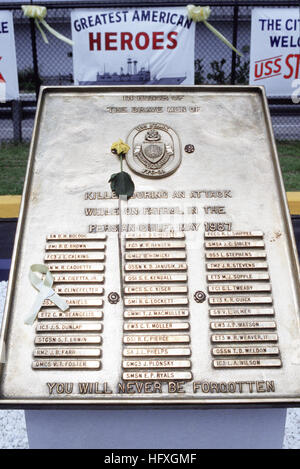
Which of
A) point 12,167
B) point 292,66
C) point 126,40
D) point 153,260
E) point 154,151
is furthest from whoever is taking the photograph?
point 12,167

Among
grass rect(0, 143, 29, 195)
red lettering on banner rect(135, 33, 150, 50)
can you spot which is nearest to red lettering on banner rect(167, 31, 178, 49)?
red lettering on banner rect(135, 33, 150, 50)

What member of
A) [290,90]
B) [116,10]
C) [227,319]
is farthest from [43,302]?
[290,90]

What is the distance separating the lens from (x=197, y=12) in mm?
5359

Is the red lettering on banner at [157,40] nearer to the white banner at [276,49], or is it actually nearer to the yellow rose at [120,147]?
the white banner at [276,49]

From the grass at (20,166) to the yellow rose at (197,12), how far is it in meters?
2.32

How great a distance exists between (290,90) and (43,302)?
4914 mm

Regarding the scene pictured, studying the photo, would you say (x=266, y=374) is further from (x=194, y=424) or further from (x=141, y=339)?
(x=141, y=339)

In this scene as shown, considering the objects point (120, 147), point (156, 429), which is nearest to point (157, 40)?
point (120, 147)

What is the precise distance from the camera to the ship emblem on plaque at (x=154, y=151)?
250cm

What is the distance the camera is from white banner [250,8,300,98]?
5.45m

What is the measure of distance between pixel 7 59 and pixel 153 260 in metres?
4.61

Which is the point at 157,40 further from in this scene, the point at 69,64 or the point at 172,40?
the point at 69,64

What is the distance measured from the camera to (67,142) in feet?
8.47

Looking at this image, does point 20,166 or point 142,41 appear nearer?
point 142,41
